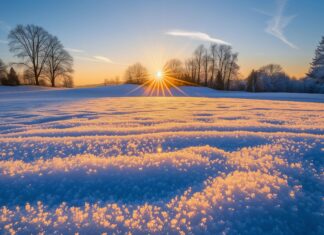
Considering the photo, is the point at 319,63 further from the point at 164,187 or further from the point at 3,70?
the point at 3,70

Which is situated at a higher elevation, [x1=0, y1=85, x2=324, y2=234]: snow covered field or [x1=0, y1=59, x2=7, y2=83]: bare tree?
[x1=0, y1=59, x2=7, y2=83]: bare tree

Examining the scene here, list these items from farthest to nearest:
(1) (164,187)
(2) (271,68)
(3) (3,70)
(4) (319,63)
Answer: (2) (271,68)
(3) (3,70)
(4) (319,63)
(1) (164,187)

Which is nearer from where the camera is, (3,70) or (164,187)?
(164,187)

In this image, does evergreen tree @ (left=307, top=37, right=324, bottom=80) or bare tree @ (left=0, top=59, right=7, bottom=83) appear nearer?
evergreen tree @ (left=307, top=37, right=324, bottom=80)

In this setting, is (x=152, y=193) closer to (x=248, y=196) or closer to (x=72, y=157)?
(x=248, y=196)

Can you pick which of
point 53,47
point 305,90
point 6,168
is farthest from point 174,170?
point 305,90

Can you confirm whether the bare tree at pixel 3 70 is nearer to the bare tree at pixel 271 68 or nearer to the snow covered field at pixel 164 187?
the snow covered field at pixel 164 187

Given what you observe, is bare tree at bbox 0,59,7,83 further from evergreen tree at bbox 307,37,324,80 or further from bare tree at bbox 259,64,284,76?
bare tree at bbox 259,64,284,76

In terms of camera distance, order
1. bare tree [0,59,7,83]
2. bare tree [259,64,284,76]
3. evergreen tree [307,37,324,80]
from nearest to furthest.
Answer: evergreen tree [307,37,324,80] → bare tree [0,59,7,83] → bare tree [259,64,284,76]

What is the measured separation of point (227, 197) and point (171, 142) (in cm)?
81

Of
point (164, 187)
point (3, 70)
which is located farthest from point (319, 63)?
point (3, 70)

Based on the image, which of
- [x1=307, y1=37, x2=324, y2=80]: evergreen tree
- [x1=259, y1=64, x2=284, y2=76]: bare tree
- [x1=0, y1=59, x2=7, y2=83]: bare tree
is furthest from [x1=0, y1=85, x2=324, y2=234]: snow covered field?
[x1=259, y1=64, x2=284, y2=76]: bare tree

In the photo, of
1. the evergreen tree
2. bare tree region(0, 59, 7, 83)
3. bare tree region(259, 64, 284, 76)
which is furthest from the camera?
bare tree region(259, 64, 284, 76)

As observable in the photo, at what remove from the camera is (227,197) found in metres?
0.90
